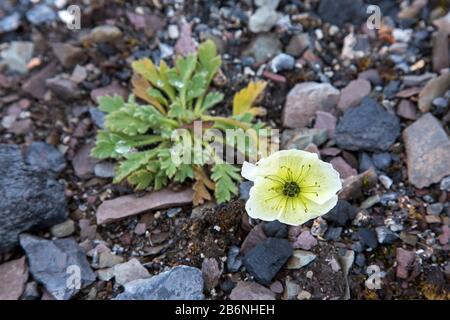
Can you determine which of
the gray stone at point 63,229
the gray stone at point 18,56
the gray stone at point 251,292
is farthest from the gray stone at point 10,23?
the gray stone at point 251,292

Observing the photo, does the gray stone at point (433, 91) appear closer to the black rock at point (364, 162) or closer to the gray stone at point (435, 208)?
the black rock at point (364, 162)

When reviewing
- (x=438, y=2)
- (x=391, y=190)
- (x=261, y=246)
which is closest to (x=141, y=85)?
(x=261, y=246)

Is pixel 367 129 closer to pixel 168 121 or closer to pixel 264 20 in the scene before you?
pixel 264 20

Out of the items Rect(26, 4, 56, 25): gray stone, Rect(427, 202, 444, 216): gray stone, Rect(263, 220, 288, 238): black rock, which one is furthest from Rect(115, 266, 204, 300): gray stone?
Rect(26, 4, 56, 25): gray stone

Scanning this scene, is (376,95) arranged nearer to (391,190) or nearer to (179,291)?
(391,190)

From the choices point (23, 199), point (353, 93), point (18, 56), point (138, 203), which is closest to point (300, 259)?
→ point (138, 203)

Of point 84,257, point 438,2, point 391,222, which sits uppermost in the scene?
point 438,2
